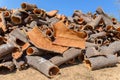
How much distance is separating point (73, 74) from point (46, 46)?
882 millimetres

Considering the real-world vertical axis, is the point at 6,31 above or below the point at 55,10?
below

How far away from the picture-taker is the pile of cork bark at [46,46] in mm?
6398

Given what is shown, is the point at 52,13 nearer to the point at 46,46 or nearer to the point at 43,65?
the point at 46,46

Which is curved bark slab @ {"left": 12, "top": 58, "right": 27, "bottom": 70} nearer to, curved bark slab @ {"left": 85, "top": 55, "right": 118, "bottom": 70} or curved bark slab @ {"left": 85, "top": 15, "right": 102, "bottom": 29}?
curved bark slab @ {"left": 85, "top": 55, "right": 118, "bottom": 70}

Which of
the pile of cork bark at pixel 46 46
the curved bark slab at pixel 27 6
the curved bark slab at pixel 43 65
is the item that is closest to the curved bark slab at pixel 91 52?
the pile of cork bark at pixel 46 46

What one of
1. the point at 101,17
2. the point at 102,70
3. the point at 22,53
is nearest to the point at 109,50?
the point at 102,70

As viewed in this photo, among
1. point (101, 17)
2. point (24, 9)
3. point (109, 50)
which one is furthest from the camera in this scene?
point (101, 17)

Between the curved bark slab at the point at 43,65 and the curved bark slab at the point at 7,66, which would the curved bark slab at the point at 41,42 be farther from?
the curved bark slab at the point at 7,66

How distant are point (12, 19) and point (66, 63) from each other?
1.98 meters

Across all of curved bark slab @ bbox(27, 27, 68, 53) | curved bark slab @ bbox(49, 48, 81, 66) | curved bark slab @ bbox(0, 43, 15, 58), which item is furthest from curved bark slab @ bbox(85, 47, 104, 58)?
curved bark slab @ bbox(0, 43, 15, 58)

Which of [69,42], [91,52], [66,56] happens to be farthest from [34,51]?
[91,52]

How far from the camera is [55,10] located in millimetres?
9000

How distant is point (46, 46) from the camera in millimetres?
6496

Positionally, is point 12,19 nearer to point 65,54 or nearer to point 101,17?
point 65,54
